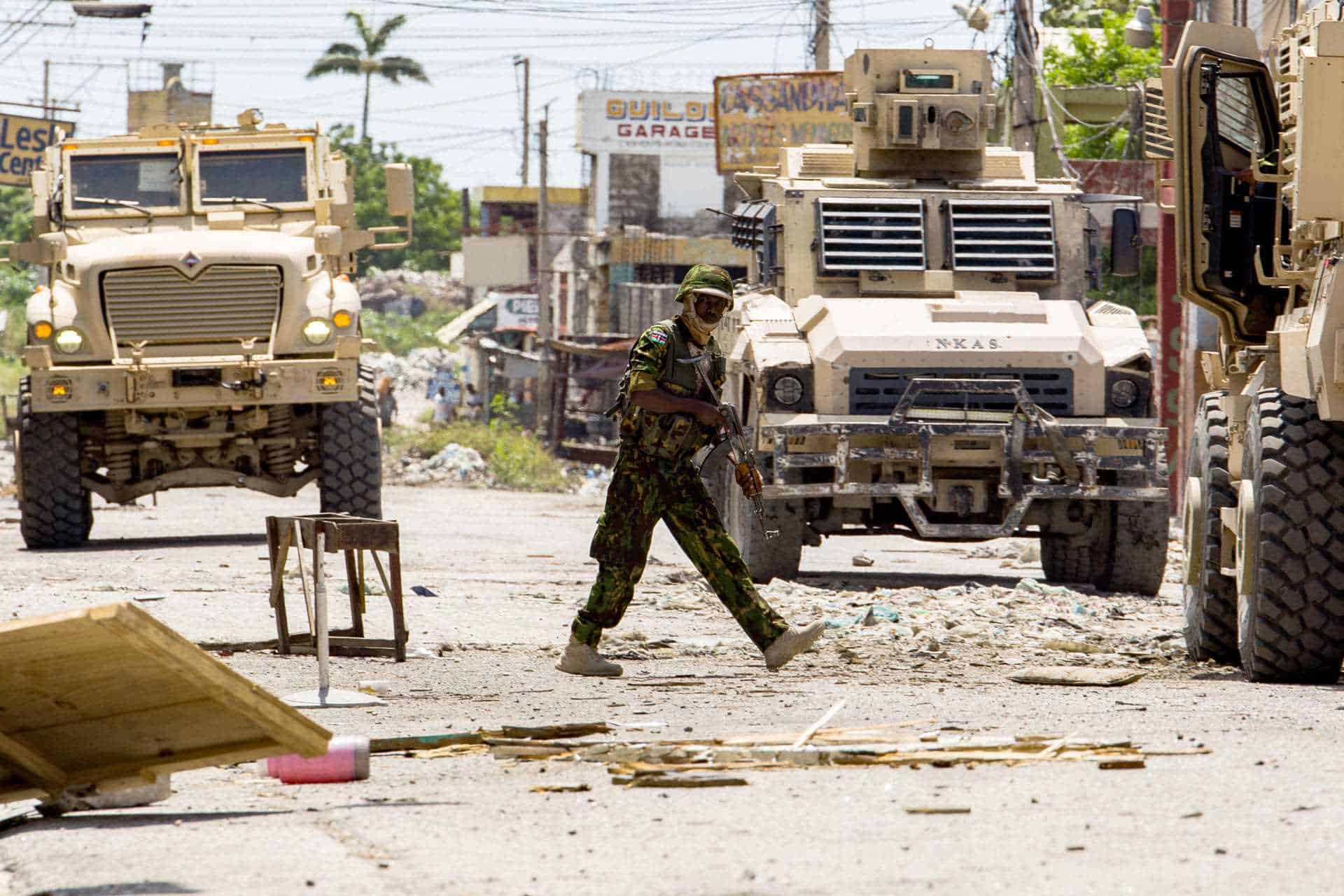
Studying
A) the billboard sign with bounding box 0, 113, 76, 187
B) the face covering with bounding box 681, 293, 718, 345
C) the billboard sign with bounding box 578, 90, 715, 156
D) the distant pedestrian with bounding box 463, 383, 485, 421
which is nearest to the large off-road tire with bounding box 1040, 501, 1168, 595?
the face covering with bounding box 681, 293, 718, 345

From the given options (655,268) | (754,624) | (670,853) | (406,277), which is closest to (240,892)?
(670,853)

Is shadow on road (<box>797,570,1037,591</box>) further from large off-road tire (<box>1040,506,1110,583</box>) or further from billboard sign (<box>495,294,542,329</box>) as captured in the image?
billboard sign (<box>495,294,542,329</box>)

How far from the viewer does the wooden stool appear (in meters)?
9.00

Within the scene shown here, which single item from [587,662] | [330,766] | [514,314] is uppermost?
[330,766]

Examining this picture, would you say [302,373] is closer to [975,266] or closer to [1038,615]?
[975,266]

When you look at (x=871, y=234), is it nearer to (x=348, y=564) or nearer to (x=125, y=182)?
(x=348, y=564)

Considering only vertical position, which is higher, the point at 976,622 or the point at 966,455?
the point at 966,455

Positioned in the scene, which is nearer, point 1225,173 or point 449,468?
point 1225,173

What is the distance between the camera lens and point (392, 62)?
278ft

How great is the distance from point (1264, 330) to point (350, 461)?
7.86 m

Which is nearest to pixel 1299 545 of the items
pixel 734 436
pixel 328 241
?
pixel 734 436

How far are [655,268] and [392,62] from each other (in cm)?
3712

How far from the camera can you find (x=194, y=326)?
15.8 m

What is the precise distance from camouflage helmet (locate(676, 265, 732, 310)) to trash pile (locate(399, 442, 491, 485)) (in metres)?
23.4
